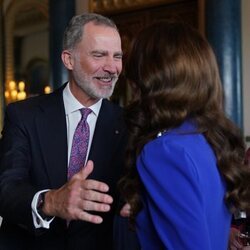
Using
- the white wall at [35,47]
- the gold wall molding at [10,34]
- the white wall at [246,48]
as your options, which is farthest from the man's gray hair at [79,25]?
the white wall at [35,47]

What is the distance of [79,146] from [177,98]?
0.80 meters

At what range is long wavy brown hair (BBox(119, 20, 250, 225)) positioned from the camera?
4.83 feet

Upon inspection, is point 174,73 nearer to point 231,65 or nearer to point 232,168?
point 232,168

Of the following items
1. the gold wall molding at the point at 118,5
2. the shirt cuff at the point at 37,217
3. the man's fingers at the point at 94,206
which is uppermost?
the gold wall molding at the point at 118,5

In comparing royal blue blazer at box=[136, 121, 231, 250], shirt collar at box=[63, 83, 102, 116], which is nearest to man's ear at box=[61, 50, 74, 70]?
shirt collar at box=[63, 83, 102, 116]

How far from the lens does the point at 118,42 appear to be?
2316mm

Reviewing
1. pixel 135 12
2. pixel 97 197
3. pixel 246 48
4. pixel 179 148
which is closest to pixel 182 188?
pixel 179 148

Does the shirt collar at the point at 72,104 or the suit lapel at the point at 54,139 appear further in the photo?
the shirt collar at the point at 72,104

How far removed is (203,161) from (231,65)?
4.18 m

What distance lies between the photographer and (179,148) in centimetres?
139

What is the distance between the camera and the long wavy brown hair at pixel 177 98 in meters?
1.47

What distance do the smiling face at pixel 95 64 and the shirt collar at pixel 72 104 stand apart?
0.02 meters

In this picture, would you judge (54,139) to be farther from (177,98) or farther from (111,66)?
(177,98)

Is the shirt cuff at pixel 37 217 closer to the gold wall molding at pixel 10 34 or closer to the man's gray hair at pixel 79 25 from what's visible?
the man's gray hair at pixel 79 25
